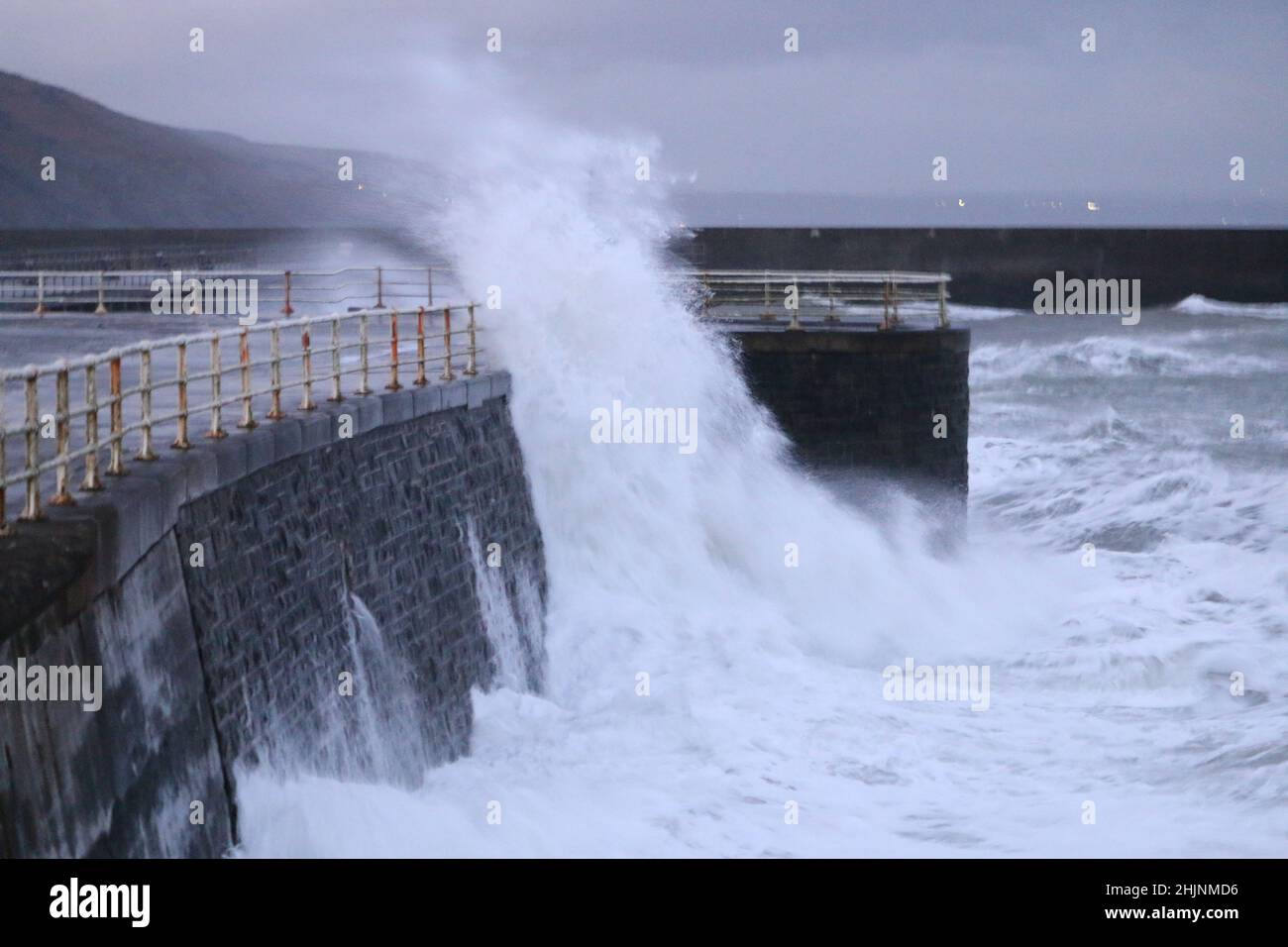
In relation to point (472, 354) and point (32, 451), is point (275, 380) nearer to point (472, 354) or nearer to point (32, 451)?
point (32, 451)

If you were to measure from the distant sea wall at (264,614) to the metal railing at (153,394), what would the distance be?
0.20m

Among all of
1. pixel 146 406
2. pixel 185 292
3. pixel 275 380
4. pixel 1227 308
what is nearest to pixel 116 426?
pixel 146 406

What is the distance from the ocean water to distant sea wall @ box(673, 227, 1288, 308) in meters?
37.3

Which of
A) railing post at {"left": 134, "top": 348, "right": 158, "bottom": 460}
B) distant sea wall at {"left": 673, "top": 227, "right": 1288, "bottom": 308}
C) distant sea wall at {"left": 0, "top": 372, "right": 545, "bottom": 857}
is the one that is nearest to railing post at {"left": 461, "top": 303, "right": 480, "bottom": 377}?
distant sea wall at {"left": 0, "top": 372, "right": 545, "bottom": 857}

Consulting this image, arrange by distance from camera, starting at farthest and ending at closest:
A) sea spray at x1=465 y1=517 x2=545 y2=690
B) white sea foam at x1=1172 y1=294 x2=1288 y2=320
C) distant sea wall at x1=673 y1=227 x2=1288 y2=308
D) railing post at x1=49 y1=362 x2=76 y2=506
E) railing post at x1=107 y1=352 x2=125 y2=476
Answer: distant sea wall at x1=673 y1=227 x2=1288 y2=308
white sea foam at x1=1172 y1=294 x2=1288 y2=320
sea spray at x1=465 y1=517 x2=545 y2=690
railing post at x1=107 y1=352 x2=125 y2=476
railing post at x1=49 y1=362 x2=76 y2=506

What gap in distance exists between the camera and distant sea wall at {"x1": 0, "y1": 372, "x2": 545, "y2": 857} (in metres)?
6.98

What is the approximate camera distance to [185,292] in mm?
29188

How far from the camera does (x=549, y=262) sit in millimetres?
18438

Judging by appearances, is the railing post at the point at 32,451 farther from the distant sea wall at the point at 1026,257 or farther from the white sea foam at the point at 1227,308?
the white sea foam at the point at 1227,308

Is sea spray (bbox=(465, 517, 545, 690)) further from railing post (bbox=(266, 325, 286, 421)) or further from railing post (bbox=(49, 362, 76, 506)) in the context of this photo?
railing post (bbox=(49, 362, 76, 506))

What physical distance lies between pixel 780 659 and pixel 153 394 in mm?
6252

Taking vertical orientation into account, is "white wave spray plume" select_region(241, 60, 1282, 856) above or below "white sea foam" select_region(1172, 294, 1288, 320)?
below

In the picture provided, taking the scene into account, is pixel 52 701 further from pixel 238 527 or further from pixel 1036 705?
pixel 1036 705

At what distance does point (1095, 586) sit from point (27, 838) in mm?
16816
